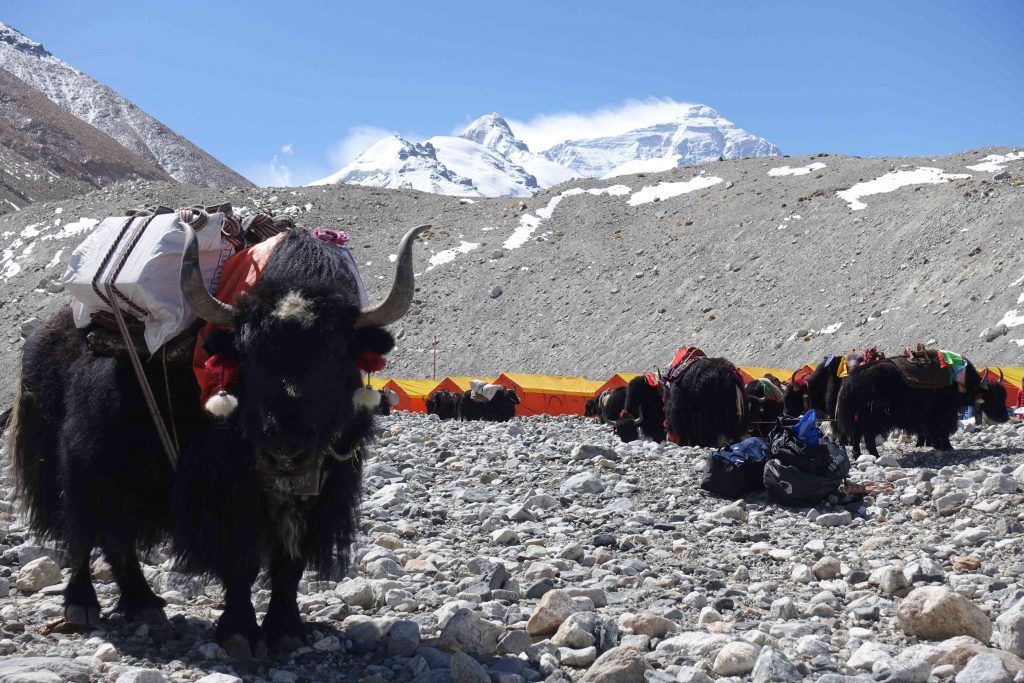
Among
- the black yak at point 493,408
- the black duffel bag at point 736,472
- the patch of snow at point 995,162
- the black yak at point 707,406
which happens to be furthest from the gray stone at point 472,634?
the patch of snow at point 995,162

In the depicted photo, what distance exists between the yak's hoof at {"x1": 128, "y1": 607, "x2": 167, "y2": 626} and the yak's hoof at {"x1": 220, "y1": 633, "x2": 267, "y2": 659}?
53 cm

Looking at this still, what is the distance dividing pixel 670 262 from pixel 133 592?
33.7 metres

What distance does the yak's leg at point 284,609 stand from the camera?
345 centimetres

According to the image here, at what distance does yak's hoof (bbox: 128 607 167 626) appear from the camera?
12.3 ft

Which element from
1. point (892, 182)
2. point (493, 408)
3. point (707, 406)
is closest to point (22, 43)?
point (892, 182)

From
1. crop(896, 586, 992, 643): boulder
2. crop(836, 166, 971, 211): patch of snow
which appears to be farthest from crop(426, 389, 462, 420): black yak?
crop(836, 166, 971, 211): patch of snow

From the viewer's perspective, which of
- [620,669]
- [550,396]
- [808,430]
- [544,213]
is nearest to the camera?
[620,669]

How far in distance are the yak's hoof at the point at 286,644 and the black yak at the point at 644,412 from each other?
28.5 feet

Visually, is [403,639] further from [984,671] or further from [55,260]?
[55,260]

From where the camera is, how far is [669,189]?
144 ft

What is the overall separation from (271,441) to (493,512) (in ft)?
10.1

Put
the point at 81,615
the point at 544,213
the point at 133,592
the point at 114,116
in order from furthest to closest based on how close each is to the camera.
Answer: the point at 114,116, the point at 544,213, the point at 133,592, the point at 81,615

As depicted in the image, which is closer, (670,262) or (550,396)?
(550,396)

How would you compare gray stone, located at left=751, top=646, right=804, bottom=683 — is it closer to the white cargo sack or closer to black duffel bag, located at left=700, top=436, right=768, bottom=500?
the white cargo sack
